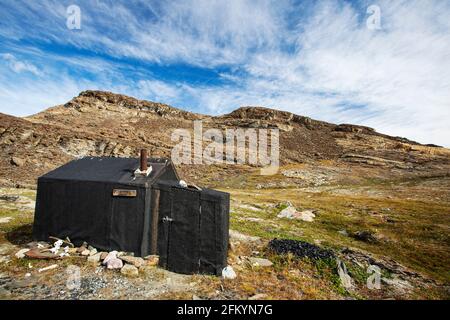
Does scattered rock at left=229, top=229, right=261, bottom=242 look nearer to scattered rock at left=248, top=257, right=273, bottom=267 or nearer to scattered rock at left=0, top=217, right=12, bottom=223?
scattered rock at left=248, top=257, right=273, bottom=267

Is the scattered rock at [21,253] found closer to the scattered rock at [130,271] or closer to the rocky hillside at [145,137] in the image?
the scattered rock at [130,271]

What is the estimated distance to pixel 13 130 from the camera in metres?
41.2

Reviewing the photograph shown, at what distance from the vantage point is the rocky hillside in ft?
128

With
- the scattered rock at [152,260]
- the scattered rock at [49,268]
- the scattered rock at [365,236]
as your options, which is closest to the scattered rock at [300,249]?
the scattered rock at [152,260]

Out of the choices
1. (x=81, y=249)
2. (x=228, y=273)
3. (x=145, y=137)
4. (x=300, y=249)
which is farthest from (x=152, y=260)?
(x=145, y=137)

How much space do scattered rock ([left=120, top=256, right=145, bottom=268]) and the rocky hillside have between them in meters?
26.4

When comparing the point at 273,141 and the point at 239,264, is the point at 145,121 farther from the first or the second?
the point at 239,264

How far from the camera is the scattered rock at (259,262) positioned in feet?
34.0

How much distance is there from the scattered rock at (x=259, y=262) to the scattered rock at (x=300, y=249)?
984mm

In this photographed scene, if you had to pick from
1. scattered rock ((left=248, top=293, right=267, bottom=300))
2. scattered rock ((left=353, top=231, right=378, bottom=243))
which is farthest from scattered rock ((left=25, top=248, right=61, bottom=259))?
scattered rock ((left=353, top=231, right=378, bottom=243))

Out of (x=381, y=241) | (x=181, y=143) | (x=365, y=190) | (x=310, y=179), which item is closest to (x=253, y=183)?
(x=310, y=179)

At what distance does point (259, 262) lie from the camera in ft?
34.8

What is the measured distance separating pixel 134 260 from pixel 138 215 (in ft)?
5.16

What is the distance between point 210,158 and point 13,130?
116 ft
